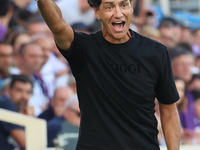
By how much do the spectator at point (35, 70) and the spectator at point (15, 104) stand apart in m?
Result: 0.09

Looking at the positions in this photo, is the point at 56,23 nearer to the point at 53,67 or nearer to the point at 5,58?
the point at 5,58

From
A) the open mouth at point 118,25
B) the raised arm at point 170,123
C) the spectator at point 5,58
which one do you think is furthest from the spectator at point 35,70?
the open mouth at point 118,25

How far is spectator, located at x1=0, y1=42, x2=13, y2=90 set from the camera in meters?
4.43

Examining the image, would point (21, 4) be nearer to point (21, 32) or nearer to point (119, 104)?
point (21, 32)

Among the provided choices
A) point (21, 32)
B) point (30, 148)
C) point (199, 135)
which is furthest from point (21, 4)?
point (199, 135)

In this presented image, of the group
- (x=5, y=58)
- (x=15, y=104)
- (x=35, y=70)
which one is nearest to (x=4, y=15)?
(x=5, y=58)

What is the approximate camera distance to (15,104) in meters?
4.31

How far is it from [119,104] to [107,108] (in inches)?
2.5

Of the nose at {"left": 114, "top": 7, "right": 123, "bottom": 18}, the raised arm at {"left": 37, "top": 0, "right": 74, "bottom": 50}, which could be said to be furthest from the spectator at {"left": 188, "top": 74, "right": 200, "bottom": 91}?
the raised arm at {"left": 37, "top": 0, "right": 74, "bottom": 50}

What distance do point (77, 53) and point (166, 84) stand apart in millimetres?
516

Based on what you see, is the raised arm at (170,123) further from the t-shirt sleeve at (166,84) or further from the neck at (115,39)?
the neck at (115,39)

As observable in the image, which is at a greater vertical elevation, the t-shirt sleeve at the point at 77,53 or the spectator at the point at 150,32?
the t-shirt sleeve at the point at 77,53

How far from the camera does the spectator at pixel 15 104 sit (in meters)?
3.66

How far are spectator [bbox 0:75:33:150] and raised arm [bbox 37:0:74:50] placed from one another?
2.07 m
